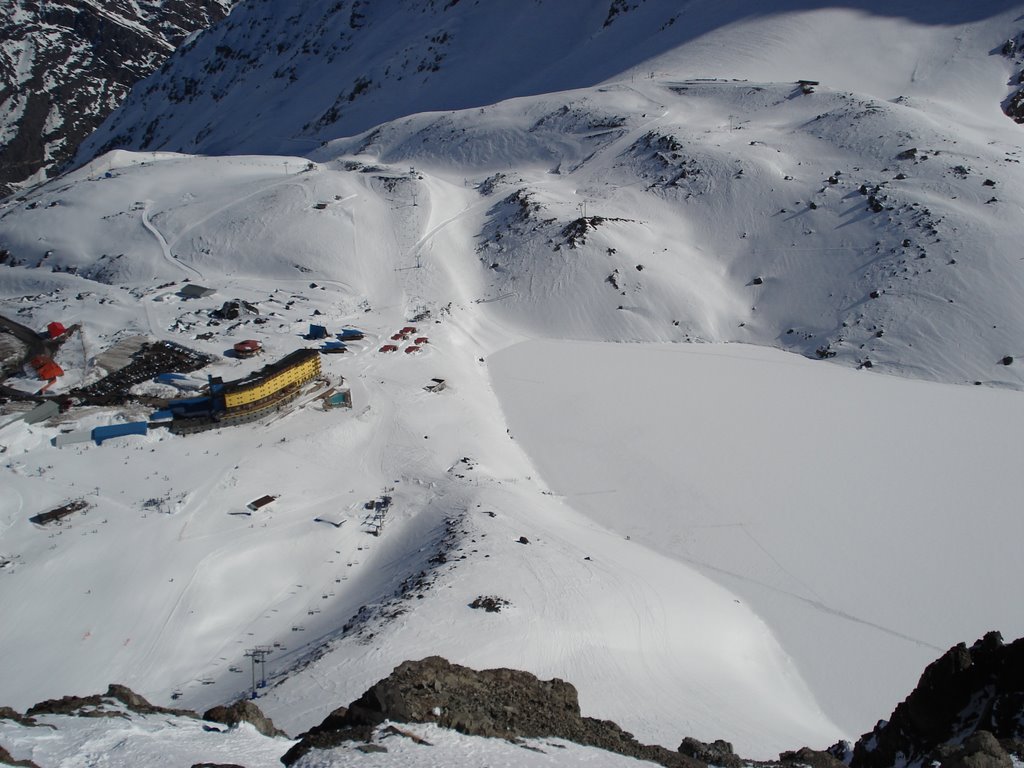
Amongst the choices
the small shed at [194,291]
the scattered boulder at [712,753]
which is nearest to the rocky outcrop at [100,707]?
the scattered boulder at [712,753]

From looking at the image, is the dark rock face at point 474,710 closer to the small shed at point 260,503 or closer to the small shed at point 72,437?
the small shed at point 260,503

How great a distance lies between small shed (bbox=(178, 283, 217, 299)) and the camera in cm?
4019

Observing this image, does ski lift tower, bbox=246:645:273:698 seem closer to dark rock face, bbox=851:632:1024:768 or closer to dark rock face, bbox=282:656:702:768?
dark rock face, bbox=282:656:702:768

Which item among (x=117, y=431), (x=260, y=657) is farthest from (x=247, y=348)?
(x=260, y=657)

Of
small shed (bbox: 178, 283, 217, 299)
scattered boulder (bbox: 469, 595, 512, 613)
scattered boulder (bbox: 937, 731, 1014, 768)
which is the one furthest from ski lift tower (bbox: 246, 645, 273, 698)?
small shed (bbox: 178, 283, 217, 299)

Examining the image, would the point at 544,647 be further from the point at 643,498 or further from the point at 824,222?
the point at 824,222

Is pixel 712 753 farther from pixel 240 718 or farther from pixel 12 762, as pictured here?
pixel 12 762

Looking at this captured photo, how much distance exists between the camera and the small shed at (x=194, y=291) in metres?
40.2

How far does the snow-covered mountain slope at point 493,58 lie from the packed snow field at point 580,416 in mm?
1910

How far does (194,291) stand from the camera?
133 feet

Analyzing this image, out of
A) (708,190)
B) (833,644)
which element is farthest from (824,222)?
(833,644)

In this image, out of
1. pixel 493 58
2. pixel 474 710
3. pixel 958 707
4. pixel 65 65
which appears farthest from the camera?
pixel 65 65

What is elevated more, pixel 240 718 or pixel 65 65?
pixel 65 65

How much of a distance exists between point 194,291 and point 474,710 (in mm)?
36490
